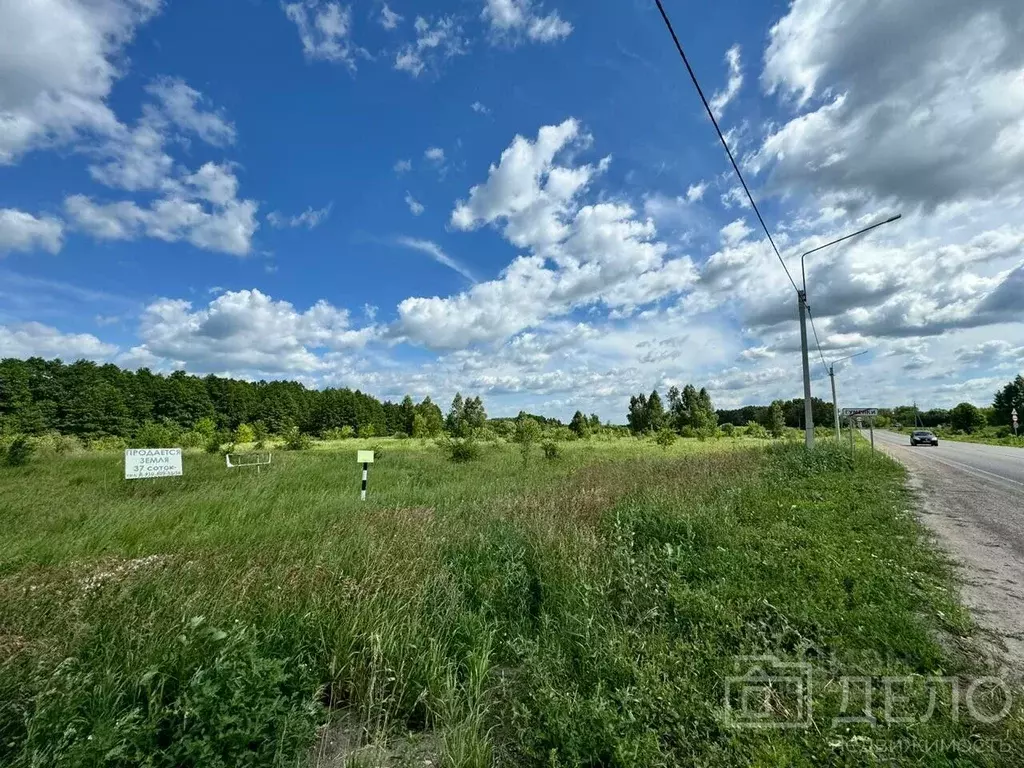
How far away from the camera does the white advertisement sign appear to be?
14789 mm

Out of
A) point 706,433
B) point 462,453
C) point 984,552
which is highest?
point 706,433

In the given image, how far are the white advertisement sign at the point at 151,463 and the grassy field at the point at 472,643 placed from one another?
333 inches

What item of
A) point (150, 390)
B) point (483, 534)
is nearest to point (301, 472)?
point (483, 534)

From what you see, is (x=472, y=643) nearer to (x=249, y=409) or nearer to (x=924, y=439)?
(x=924, y=439)

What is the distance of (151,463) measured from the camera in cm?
1516

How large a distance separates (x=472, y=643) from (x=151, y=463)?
15616 millimetres

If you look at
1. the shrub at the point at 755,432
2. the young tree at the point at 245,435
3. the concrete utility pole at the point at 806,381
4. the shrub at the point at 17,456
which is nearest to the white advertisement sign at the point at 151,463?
the shrub at the point at 17,456

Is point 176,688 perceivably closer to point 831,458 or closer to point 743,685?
point 743,685

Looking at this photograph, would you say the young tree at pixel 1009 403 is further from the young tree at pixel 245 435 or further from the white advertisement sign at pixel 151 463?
the young tree at pixel 245 435

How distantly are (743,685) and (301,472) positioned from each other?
58.2ft

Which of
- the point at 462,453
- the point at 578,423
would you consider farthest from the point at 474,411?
the point at 462,453

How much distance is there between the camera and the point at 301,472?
59.8 ft

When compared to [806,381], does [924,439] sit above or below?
below

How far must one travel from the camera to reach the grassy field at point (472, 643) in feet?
9.18
